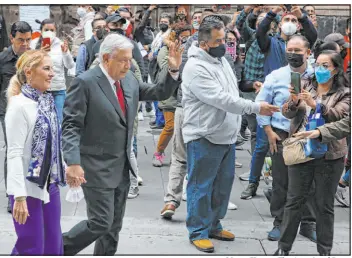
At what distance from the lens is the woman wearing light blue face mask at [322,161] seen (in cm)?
507

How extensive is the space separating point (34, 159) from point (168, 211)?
234 cm

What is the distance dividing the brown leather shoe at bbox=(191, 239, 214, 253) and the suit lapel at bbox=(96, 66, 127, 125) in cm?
154

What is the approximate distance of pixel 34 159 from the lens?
169 inches

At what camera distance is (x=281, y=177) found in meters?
6.06

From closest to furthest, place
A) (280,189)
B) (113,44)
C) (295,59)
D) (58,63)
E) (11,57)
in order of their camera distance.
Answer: (113,44), (295,59), (280,189), (11,57), (58,63)

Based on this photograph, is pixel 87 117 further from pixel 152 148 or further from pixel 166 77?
pixel 152 148

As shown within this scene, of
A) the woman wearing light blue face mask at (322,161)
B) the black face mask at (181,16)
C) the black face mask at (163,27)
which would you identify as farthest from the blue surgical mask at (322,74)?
the black face mask at (163,27)

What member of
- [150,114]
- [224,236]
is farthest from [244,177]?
[150,114]

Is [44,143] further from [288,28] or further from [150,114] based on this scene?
[150,114]

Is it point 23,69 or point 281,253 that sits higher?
point 23,69

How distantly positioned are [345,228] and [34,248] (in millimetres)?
3310

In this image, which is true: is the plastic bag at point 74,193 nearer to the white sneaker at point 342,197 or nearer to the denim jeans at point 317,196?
the denim jeans at point 317,196

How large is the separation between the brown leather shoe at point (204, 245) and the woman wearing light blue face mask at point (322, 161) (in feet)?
2.14

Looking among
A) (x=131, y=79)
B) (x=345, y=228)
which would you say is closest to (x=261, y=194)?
(x=345, y=228)
